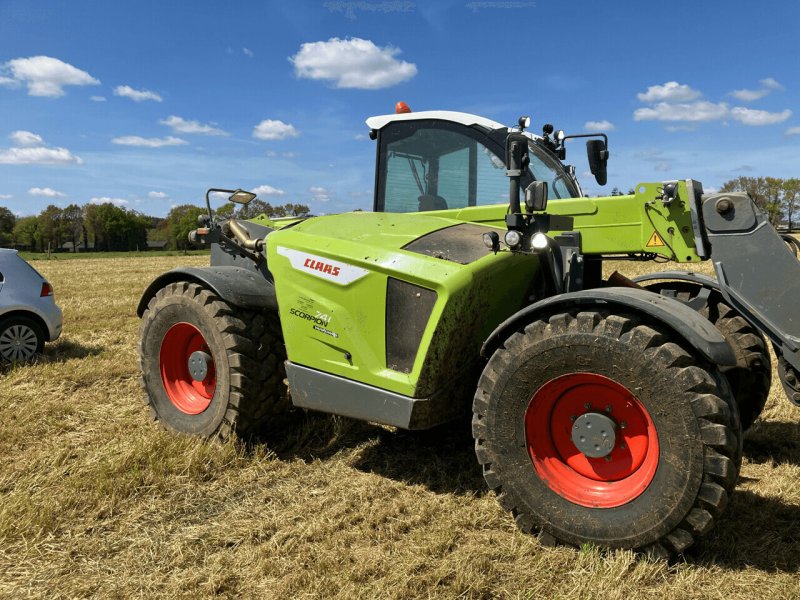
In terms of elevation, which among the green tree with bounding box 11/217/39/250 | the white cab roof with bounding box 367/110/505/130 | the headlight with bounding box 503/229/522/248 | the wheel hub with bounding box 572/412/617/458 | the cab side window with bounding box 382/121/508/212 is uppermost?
the green tree with bounding box 11/217/39/250

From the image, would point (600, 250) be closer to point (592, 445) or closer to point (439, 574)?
point (592, 445)

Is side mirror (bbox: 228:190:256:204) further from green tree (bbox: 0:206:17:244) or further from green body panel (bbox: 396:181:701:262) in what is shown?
green tree (bbox: 0:206:17:244)

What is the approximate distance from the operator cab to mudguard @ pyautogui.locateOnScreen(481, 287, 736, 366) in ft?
4.40

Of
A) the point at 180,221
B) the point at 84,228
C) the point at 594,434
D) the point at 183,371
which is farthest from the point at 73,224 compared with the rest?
the point at 594,434

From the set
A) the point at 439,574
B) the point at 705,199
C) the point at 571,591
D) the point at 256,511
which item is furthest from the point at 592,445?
the point at 256,511

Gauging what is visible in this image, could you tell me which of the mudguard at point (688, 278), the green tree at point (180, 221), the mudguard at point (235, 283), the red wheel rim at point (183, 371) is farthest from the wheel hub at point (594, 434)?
the green tree at point (180, 221)

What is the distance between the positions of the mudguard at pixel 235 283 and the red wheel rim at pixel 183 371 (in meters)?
0.36

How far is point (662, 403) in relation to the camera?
101 inches

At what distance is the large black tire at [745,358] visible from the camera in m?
3.82

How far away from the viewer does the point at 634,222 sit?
3.30 m

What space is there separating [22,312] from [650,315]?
22.3 ft

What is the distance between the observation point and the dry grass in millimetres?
2561

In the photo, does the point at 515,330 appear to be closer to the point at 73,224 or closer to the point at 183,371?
the point at 183,371

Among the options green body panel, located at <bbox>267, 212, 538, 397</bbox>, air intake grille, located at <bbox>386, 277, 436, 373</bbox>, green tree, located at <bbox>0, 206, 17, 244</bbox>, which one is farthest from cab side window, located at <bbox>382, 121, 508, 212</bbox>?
green tree, located at <bbox>0, 206, 17, 244</bbox>
